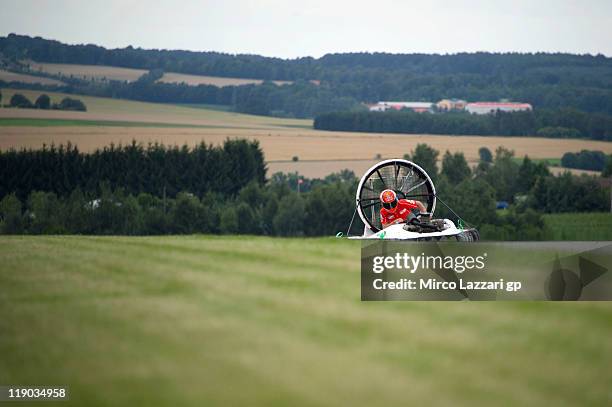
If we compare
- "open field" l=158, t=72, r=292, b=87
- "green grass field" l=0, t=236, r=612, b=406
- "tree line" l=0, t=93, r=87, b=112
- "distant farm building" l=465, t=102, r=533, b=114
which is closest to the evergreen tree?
"tree line" l=0, t=93, r=87, b=112

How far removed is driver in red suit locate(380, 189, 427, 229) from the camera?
886 inches

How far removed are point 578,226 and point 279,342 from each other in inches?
2793

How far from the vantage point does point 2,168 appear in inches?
4178

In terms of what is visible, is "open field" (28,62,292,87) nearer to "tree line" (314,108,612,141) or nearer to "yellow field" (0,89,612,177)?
"yellow field" (0,89,612,177)

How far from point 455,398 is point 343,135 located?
147730mm

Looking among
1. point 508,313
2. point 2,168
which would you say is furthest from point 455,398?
point 2,168

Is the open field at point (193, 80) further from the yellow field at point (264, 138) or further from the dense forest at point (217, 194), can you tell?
the dense forest at point (217, 194)

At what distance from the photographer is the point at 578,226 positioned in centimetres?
8025

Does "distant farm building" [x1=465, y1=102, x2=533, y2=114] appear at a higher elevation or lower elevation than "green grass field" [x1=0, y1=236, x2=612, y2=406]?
lower

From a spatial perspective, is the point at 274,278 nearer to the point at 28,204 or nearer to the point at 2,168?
the point at 28,204

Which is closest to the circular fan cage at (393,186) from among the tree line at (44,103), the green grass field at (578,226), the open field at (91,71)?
the green grass field at (578,226)

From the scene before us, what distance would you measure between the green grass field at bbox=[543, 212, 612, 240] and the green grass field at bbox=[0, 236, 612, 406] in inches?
1808

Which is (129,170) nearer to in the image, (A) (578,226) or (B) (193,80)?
(A) (578,226)

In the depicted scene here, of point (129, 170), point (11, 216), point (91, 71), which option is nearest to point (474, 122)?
point (91, 71)
